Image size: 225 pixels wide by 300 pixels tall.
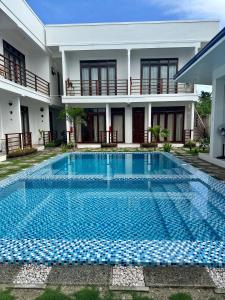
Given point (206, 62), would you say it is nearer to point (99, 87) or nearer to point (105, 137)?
point (105, 137)

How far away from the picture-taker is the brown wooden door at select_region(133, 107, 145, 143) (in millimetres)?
14867

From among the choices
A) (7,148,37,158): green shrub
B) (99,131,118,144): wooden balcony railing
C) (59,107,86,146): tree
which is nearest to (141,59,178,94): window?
(99,131,118,144): wooden balcony railing

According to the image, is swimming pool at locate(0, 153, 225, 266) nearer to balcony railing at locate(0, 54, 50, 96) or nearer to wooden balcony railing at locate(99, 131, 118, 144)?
balcony railing at locate(0, 54, 50, 96)

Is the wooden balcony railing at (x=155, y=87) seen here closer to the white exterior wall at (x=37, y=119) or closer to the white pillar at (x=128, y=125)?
the white pillar at (x=128, y=125)

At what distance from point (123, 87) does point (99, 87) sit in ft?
5.08

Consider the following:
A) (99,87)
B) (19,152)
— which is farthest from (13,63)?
(99,87)

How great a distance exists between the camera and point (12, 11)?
9.52 m

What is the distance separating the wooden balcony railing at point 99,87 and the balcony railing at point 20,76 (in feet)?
5.87

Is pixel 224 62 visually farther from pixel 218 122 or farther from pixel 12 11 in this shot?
pixel 12 11

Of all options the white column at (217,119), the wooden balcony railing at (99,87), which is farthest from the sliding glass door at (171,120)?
the white column at (217,119)

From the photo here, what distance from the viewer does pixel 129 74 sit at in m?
13.5

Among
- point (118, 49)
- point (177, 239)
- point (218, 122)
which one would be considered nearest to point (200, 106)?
point (118, 49)

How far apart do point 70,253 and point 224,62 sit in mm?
7099

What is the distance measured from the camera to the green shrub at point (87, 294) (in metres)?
1.93
